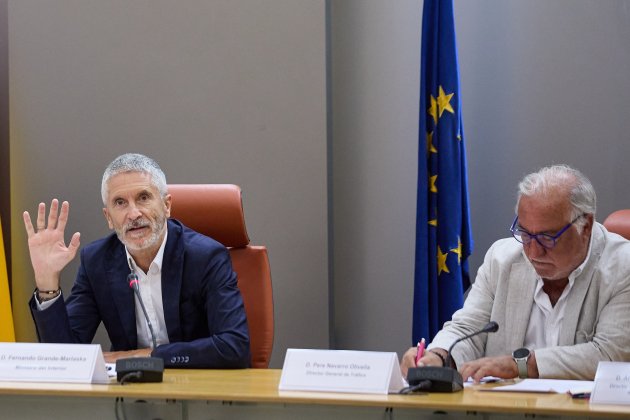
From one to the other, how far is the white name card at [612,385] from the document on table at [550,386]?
2.8 inches

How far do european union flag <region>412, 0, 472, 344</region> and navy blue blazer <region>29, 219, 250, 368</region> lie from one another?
1.11 metres

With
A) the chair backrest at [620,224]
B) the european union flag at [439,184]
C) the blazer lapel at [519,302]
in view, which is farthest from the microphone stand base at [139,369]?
the european union flag at [439,184]

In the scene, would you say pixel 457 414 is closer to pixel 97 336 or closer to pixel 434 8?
pixel 434 8

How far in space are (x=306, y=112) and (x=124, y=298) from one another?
55.8 inches

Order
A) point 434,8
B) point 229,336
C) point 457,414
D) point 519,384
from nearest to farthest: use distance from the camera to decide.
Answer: point 457,414, point 519,384, point 229,336, point 434,8

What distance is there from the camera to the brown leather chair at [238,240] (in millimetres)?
3303

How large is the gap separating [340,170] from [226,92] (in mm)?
667

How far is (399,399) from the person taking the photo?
7.04 feet

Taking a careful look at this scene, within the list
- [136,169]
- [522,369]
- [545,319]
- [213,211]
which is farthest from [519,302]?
[136,169]

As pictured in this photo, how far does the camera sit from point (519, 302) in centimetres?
288

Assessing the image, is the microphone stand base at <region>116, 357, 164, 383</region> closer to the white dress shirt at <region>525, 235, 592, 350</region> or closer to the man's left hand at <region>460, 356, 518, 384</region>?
the man's left hand at <region>460, 356, 518, 384</region>

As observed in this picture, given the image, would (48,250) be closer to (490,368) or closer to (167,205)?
(167,205)

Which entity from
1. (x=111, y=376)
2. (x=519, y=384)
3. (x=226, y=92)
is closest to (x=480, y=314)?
(x=519, y=384)

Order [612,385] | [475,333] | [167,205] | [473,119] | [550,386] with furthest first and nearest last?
1. [473,119]
2. [167,205]
3. [475,333]
4. [550,386]
5. [612,385]
